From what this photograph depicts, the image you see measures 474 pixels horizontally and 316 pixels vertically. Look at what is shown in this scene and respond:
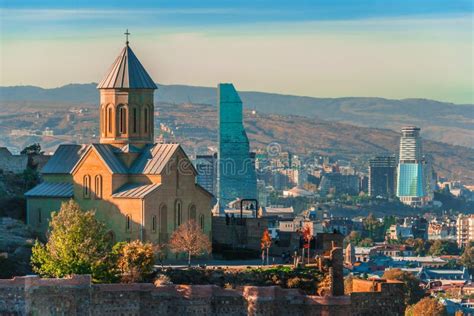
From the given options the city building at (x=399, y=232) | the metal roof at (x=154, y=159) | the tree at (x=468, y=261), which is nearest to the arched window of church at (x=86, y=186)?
the metal roof at (x=154, y=159)

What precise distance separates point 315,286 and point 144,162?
27.9ft

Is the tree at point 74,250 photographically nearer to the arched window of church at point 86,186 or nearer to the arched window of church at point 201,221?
the arched window of church at point 86,186

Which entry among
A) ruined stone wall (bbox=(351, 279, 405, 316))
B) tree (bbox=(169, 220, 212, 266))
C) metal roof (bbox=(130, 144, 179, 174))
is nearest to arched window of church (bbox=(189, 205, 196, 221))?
tree (bbox=(169, 220, 212, 266))

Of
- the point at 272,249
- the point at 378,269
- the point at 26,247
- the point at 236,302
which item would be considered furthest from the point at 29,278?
the point at 378,269

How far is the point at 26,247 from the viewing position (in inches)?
2090

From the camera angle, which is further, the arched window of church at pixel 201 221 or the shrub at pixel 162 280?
the arched window of church at pixel 201 221

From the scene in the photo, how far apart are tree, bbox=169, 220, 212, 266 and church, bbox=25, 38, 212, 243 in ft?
1.79

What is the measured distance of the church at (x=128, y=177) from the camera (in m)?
54.7

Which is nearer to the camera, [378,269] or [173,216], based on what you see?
[173,216]

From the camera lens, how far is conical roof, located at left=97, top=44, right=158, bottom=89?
56625mm

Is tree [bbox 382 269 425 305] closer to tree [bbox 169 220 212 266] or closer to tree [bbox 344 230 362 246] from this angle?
tree [bbox 169 220 212 266]

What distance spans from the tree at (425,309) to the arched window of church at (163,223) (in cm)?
2377

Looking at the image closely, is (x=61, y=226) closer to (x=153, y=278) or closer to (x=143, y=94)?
(x=153, y=278)

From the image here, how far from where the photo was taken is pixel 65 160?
5831 centimetres
